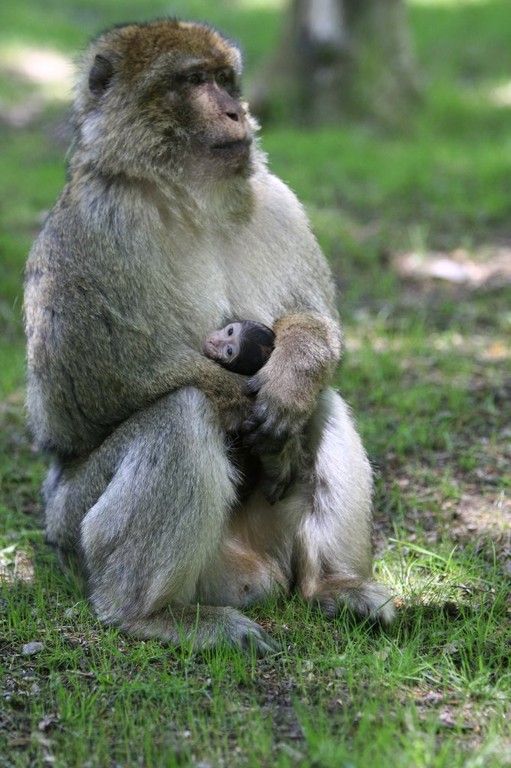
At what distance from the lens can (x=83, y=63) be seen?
15.5 feet

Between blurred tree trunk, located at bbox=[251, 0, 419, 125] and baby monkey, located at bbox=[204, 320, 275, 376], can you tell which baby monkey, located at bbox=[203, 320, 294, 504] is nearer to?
baby monkey, located at bbox=[204, 320, 275, 376]

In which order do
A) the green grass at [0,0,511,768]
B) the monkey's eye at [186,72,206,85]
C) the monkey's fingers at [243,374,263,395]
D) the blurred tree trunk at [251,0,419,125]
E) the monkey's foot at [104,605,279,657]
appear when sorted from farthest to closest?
the blurred tree trunk at [251,0,419,125]
the monkey's eye at [186,72,206,85]
the monkey's fingers at [243,374,263,395]
the monkey's foot at [104,605,279,657]
the green grass at [0,0,511,768]

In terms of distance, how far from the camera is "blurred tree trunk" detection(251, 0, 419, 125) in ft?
39.0

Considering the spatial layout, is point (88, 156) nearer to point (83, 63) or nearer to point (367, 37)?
point (83, 63)

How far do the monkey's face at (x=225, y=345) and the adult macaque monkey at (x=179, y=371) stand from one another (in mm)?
59

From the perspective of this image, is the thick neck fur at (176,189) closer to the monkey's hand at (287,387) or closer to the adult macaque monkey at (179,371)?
the adult macaque monkey at (179,371)

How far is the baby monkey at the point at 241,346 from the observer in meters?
4.33

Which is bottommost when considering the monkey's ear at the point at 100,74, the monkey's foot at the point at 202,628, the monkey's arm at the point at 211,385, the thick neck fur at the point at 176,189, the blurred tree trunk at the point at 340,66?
the monkey's foot at the point at 202,628

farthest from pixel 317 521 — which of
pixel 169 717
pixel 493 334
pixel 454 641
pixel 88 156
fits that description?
pixel 493 334

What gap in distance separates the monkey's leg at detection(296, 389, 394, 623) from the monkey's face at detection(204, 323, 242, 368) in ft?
1.60

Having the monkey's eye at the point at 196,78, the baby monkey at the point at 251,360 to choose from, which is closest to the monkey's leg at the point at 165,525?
the baby monkey at the point at 251,360

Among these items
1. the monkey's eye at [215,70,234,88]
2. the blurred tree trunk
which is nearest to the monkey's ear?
the monkey's eye at [215,70,234,88]

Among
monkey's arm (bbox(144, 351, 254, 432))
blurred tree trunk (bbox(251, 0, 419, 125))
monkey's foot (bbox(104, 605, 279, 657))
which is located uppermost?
blurred tree trunk (bbox(251, 0, 419, 125))

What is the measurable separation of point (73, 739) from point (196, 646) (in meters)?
0.70
